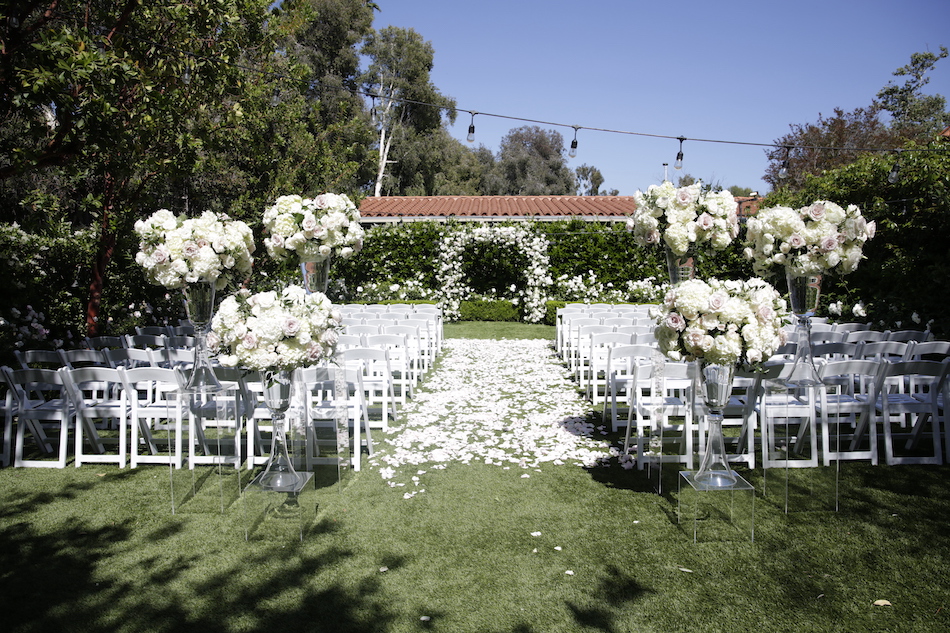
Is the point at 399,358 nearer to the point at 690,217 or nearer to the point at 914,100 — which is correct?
the point at 690,217

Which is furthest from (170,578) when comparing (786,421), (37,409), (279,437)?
(786,421)

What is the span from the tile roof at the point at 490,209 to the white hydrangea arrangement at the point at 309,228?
15675 millimetres

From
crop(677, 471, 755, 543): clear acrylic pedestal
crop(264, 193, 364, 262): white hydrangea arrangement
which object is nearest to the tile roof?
crop(264, 193, 364, 262): white hydrangea arrangement

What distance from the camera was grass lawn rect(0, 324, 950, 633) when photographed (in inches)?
124

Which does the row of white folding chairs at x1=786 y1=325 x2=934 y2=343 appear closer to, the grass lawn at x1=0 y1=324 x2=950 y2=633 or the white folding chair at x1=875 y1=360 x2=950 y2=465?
the white folding chair at x1=875 y1=360 x2=950 y2=465

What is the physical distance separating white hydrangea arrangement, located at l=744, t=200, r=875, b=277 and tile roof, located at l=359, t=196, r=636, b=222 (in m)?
16.5

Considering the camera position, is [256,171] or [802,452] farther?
[256,171]

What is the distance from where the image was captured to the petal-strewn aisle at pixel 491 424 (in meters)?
5.64

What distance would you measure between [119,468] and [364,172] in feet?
77.8

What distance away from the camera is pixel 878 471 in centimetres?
510

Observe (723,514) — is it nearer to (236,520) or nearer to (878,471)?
(878,471)

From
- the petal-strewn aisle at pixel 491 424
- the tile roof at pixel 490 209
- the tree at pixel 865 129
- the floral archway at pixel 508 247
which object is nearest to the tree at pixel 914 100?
the tree at pixel 865 129

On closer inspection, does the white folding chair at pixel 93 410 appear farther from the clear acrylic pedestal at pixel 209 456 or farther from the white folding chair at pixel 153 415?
the clear acrylic pedestal at pixel 209 456

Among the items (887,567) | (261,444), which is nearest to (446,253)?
(261,444)
